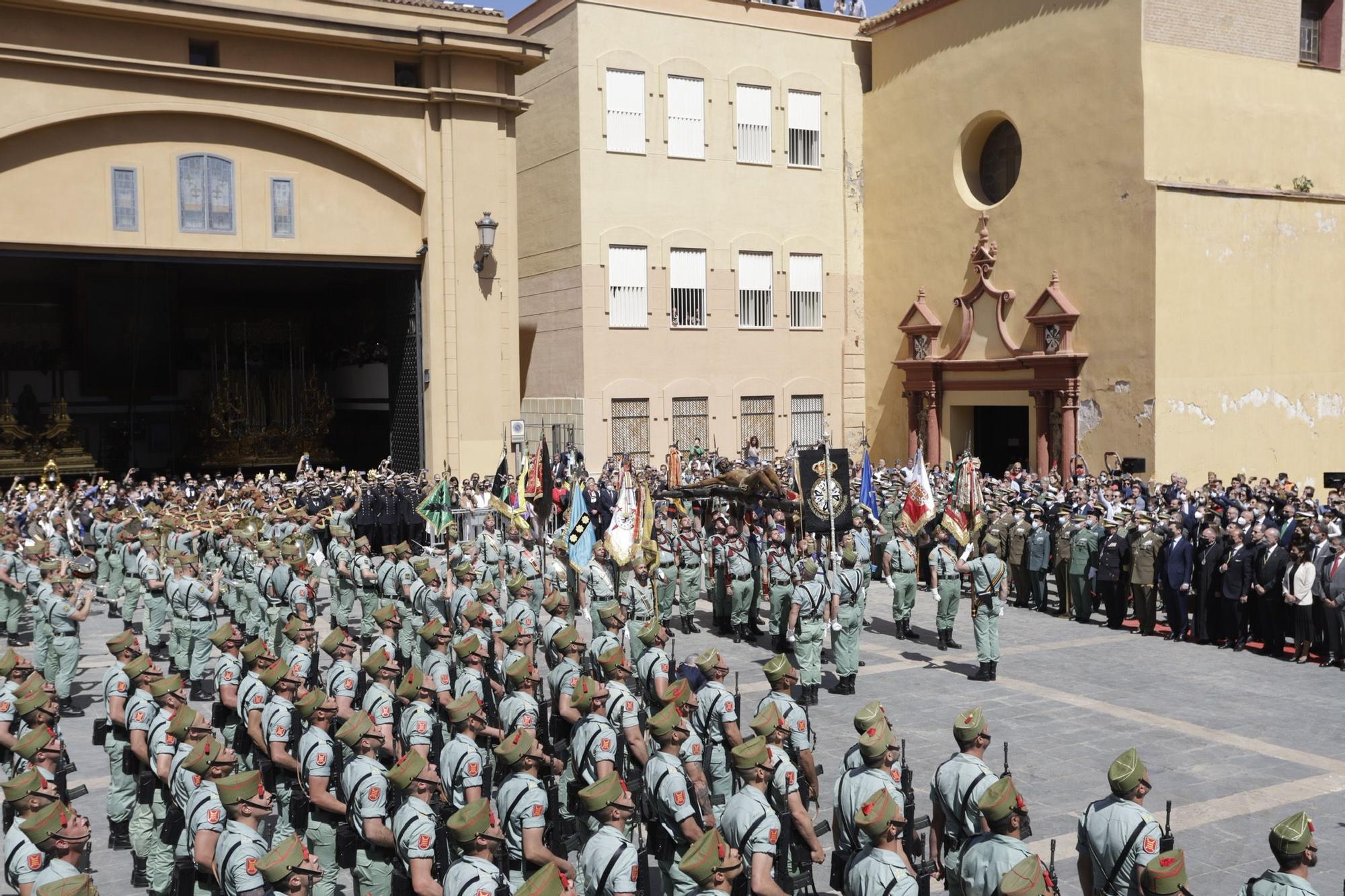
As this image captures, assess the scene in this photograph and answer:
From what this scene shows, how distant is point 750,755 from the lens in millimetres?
7008

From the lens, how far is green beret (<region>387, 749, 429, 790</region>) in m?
7.08

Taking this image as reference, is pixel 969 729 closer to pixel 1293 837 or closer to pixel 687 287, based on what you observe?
pixel 1293 837

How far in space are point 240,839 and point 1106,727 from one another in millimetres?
8844

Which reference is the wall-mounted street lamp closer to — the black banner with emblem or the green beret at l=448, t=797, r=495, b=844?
the black banner with emblem

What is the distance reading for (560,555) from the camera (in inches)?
687

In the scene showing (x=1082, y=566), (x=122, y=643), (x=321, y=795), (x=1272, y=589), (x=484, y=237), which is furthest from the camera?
(x=484, y=237)

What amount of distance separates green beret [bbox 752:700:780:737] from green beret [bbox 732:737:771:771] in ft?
2.16

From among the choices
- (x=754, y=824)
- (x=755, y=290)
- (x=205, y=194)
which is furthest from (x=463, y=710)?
(x=755, y=290)

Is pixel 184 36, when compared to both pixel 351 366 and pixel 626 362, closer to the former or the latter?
pixel 626 362

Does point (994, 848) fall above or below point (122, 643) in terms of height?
below

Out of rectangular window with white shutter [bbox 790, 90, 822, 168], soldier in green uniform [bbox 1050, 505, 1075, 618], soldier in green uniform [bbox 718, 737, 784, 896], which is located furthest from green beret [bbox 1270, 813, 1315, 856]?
rectangular window with white shutter [bbox 790, 90, 822, 168]

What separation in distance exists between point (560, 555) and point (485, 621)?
502 cm

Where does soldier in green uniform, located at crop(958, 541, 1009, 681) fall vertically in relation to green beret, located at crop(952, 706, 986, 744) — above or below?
below

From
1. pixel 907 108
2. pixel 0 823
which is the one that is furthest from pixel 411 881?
pixel 907 108
